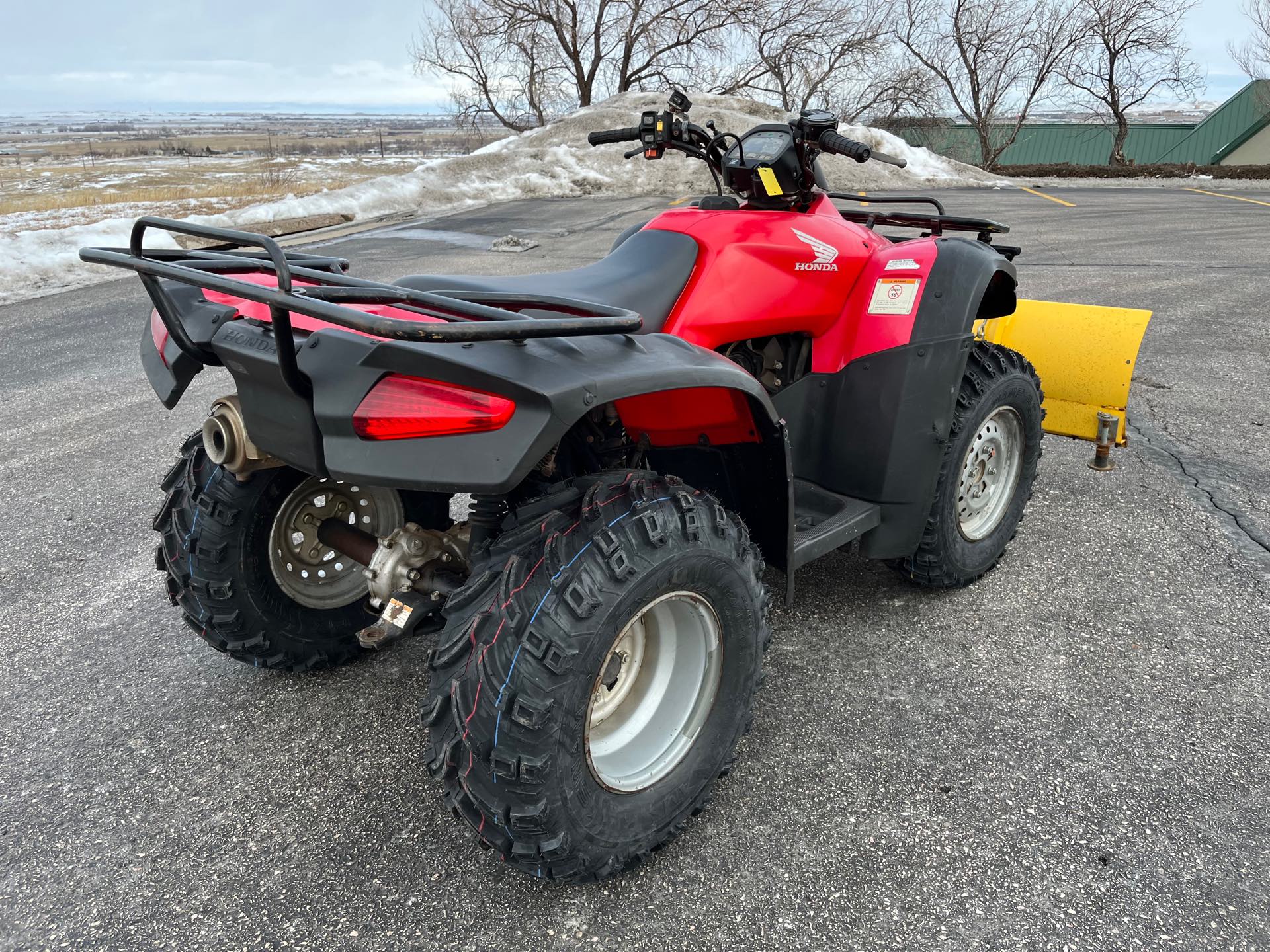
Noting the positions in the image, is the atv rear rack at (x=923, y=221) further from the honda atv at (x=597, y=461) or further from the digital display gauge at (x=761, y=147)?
the digital display gauge at (x=761, y=147)

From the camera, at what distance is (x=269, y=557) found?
8.97 feet

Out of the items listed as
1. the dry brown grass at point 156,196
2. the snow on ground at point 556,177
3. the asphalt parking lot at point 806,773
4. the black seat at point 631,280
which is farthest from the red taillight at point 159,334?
the dry brown grass at point 156,196

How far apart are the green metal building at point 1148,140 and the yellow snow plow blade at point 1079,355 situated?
93.0 ft

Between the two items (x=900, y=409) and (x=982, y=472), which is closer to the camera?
(x=900, y=409)

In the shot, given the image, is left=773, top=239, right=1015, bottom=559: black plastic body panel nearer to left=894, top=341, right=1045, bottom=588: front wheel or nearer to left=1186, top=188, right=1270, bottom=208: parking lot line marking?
left=894, top=341, right=1045, bottom=588: front wheel

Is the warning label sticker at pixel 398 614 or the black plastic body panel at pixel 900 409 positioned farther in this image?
the black plastic body panel at pixel 900 409

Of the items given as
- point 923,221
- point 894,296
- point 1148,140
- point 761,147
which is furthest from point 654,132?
point 1148,140

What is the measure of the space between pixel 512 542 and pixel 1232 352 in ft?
22.4

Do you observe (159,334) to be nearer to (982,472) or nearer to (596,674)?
(596,674)

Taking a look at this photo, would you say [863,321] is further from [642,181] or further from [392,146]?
[392,146]

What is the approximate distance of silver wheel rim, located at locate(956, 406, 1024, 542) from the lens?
3.41m

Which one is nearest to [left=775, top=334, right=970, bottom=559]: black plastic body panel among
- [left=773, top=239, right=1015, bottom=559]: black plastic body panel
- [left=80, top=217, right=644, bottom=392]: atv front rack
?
[left=773, top=239, right=1015, bottom=559]: black plastic body panel

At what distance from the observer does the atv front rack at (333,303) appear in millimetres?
1585

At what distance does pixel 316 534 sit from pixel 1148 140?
34121mm
